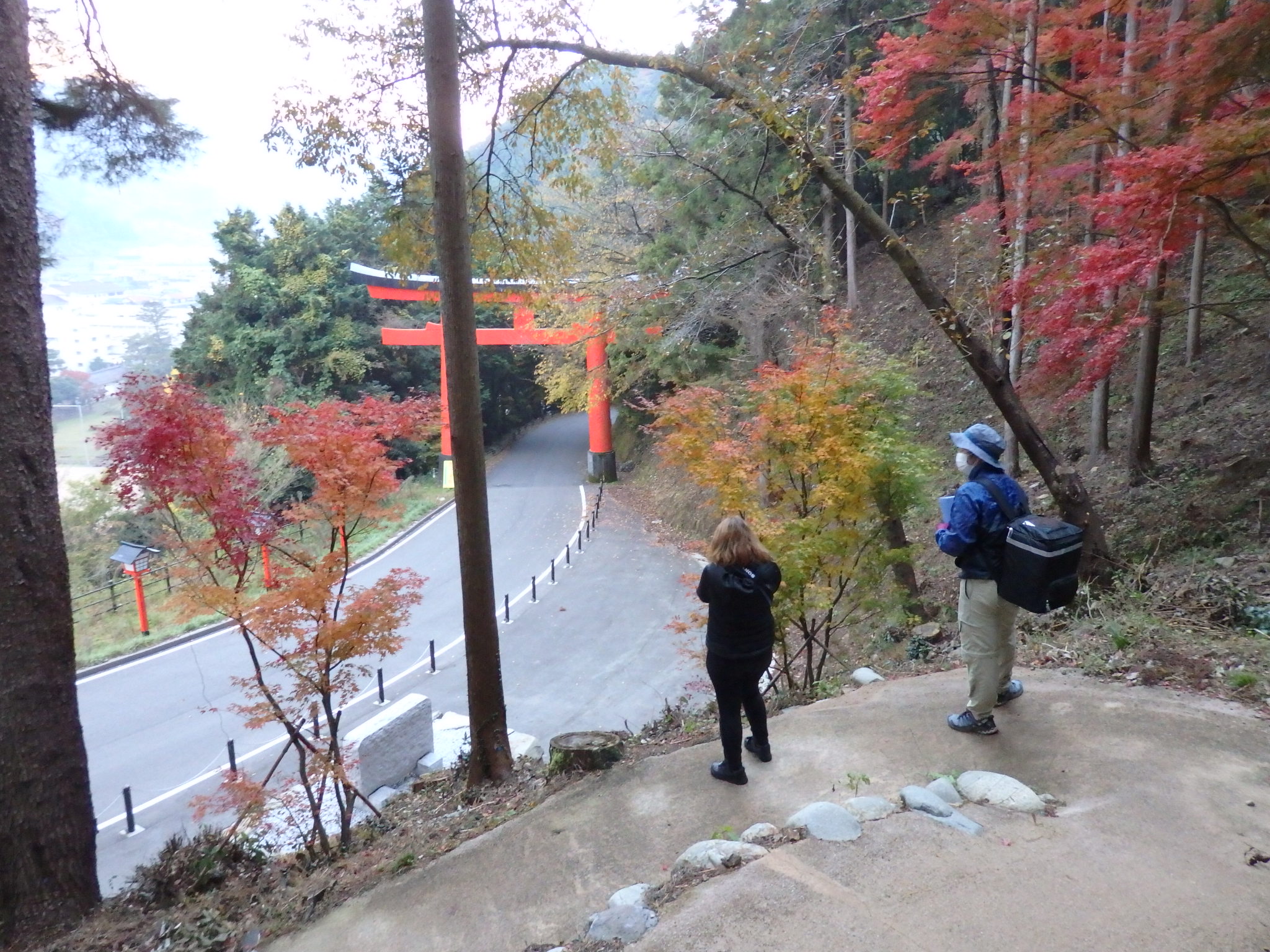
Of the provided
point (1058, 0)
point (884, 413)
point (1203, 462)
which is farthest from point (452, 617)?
point (1058, 0)

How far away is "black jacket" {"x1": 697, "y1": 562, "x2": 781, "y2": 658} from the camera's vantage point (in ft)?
12.0

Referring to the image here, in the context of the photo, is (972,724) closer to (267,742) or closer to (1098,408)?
(1098,408)

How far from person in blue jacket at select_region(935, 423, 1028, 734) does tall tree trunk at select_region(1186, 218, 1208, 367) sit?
288 cm

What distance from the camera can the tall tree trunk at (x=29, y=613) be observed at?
3.95 m

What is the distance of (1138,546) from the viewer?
6.37m

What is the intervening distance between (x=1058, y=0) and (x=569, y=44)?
1327 cm

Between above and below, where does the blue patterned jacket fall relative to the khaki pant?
above

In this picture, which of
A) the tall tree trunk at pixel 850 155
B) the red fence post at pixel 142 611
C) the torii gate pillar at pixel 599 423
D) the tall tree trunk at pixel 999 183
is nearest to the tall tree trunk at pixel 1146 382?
the tall tree trunk at pixel 999 183

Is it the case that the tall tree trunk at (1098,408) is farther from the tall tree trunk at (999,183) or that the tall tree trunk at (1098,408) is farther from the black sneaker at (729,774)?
the black sneaker at (729,774)

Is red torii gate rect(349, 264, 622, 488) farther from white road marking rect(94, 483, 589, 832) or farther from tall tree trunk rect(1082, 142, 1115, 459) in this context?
tall tree trunk rect(1082, 142, 1115, 459)

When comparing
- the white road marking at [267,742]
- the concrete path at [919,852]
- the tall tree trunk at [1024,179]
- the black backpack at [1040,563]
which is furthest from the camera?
the white road marking at [267,742]

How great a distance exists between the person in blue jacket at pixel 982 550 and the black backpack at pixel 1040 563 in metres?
0.08

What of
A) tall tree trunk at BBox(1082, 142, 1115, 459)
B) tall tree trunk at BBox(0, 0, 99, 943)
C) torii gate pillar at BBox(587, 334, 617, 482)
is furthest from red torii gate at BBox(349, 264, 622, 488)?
tall tree trunk at BBox(0, 0, 99, 943)

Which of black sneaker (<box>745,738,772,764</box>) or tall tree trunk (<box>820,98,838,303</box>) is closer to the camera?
black sneaker (<box>745,738,772,764</box>)
